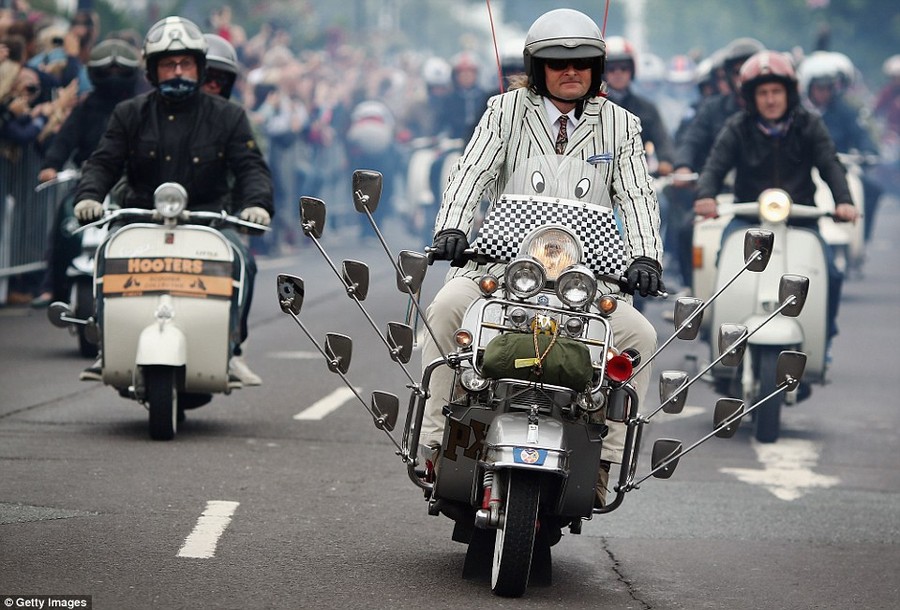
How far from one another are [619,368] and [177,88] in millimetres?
4406

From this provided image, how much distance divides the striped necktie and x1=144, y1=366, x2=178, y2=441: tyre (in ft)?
9.88

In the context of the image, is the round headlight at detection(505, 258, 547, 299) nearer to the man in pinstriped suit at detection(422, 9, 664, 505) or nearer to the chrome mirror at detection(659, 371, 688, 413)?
the man in pinstriped suit at detection(422, 9, 664, 505)

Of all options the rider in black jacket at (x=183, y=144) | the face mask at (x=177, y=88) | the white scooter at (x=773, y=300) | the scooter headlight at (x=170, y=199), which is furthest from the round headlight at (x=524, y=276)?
the white scooter at (x=773, y=300)

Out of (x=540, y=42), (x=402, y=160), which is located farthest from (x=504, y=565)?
(x=402, y=160)

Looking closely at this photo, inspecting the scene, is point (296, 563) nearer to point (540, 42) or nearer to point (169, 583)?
point (169, 583)

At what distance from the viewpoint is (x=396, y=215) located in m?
32.9

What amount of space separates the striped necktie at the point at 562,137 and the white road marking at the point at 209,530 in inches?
70.2

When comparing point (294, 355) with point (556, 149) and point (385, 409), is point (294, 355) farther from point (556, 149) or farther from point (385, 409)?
point (385, 409)

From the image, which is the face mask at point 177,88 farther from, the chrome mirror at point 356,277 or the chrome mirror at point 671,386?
the chrome mirror at point 671,386

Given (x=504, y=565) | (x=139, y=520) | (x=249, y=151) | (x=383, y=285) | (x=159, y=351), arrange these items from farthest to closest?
(x=383, y=285) < (x=249, y=151) < (x=159, y=351) < (x=139, y=520) < (x=504, y=565)

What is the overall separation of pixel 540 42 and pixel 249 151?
3.64 metres

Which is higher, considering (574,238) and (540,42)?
(540,42)

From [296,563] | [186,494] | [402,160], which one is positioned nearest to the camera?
[296,563]

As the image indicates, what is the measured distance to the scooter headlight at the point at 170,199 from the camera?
382 inches
